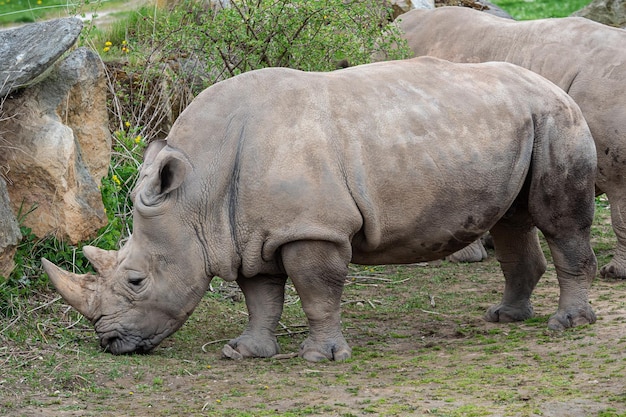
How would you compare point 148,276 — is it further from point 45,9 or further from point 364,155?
point 45,9

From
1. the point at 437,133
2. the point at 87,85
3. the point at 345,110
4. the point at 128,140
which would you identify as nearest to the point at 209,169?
the point at 345,110

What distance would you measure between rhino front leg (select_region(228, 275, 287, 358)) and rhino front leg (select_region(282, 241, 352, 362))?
224mm

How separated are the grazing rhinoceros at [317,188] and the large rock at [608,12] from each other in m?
9.78

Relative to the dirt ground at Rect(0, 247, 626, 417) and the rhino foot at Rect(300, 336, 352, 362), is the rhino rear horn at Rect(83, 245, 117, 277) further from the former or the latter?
the rhino foot at Rect(300, 336, 352, 362)

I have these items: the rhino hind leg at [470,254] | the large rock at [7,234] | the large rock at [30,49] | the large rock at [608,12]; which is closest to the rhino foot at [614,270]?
the rhino hind leg at [470,254]

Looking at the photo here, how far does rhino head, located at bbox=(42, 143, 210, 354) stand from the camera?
672 cm

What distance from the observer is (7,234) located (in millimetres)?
7105

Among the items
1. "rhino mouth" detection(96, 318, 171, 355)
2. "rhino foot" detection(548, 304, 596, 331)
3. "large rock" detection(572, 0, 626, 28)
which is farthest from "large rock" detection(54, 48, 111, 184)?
"large rock" detection(572, 0, 626, 28)

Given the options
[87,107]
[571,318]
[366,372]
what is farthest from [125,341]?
[571,318]

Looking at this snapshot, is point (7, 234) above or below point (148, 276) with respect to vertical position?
above

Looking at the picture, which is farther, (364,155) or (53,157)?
(53,157)

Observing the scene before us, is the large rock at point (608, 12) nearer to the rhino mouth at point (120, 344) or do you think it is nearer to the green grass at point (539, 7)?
the green grass at point (539, 7)

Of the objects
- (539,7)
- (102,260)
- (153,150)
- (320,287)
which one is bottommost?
(539,7)

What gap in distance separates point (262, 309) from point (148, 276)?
71 cm
